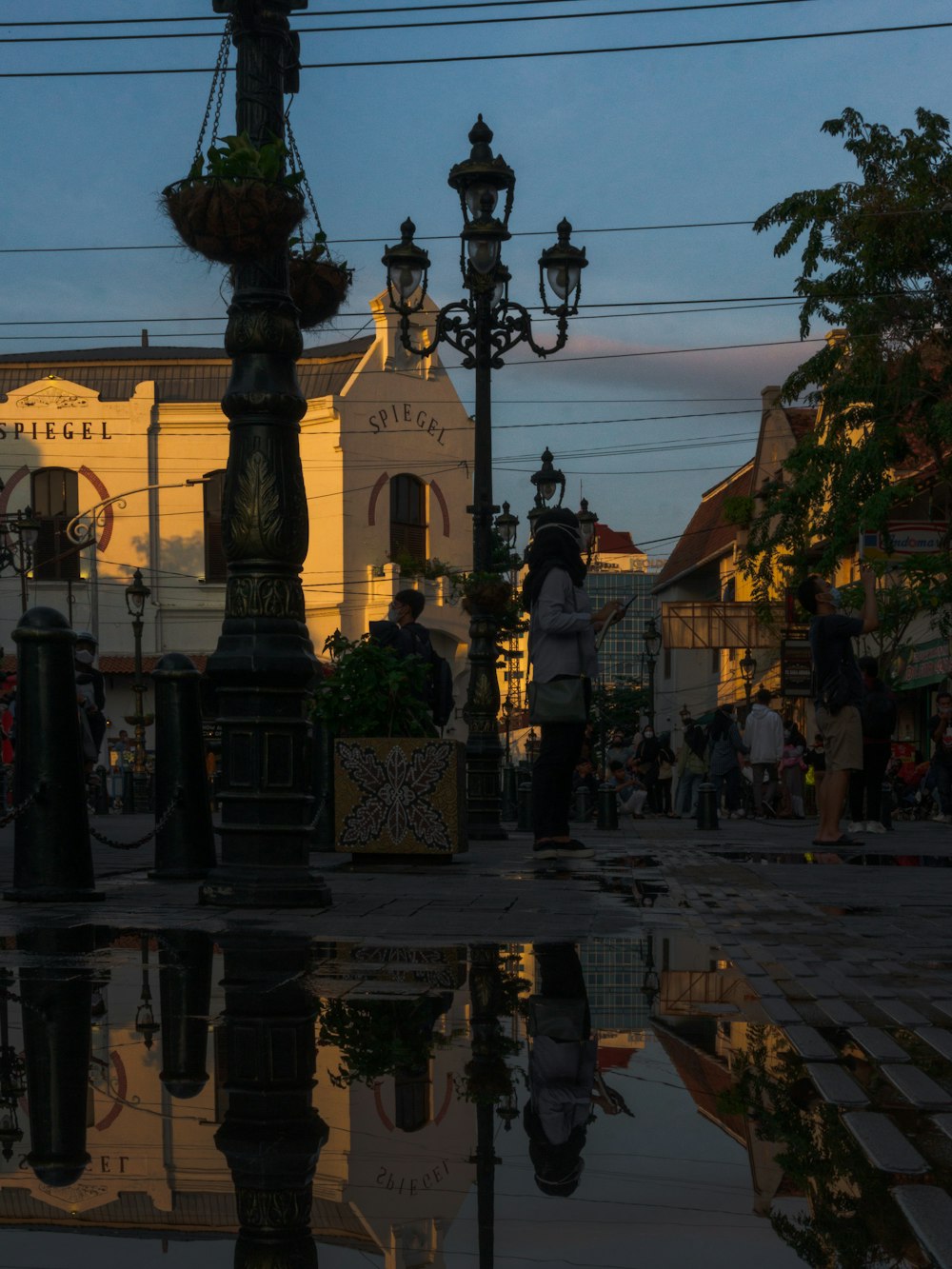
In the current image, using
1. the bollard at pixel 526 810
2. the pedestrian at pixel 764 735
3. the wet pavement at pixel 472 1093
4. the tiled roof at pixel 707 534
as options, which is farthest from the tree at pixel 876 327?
the tiled roof at pixel 707 534

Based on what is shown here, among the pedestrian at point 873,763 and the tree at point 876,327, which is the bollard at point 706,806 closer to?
the pedestrian at point 873,763

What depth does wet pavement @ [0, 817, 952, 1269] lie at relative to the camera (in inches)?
92.0

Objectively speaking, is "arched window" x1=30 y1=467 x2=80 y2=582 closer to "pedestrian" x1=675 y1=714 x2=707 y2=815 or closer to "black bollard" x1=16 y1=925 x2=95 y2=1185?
"pedestrian" x1=675 y1=714 x2=707 y2=815

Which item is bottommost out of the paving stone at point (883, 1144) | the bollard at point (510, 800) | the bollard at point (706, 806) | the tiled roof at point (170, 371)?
the bollard at point (510, 800)

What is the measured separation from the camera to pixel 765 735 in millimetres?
23875

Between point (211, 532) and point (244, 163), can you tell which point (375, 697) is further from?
point (211, 532)

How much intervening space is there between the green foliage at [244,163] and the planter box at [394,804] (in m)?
3.73

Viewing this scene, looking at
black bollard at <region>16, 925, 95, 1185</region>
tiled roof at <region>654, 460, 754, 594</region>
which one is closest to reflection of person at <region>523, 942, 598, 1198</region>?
black bollard at <region>16, 925, 95, 1185</region>

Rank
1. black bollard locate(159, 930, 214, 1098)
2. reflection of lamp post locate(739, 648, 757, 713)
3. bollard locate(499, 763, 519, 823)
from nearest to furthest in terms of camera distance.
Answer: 1. black bollard locate(159, 930, 214, 1098)
2. bollard locate(499, 763, 519, 823)
3. reflection of lamp post locate(739, 648, 757, 713)

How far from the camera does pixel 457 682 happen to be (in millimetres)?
47562

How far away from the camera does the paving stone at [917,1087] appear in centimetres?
317

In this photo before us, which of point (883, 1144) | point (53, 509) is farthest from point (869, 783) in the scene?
point (53, 509)

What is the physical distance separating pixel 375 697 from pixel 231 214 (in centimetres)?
376

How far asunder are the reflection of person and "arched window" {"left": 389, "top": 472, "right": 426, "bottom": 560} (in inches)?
1619
